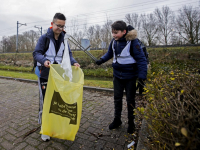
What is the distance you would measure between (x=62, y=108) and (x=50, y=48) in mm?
958

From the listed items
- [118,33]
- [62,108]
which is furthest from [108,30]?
[62,108]

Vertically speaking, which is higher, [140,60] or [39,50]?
[39,50]

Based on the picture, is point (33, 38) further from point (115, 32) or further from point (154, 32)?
point (115, 32)

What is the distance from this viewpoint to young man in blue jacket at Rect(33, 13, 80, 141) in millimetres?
2047

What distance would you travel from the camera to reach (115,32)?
2238 mm

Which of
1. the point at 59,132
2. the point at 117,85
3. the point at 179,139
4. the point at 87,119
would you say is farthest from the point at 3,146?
the point at 179,139

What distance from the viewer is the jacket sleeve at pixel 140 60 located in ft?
7.07

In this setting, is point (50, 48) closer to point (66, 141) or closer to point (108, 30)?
point (66, 141)

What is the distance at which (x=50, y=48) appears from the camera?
83.4 inches

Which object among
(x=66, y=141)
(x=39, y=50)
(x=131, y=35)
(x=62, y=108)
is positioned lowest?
(x=66, y=141)

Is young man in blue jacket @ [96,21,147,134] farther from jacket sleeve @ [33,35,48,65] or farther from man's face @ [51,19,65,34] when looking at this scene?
jacket sleeve @ [33,35,48,65]

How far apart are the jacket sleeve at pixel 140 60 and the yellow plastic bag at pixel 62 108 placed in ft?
3.26

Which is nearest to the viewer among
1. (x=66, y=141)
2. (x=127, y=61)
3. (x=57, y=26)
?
(x=57, y=26)

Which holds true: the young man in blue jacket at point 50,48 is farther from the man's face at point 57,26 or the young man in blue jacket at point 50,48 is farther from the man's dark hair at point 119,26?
the man's dark hair at point 119,26
